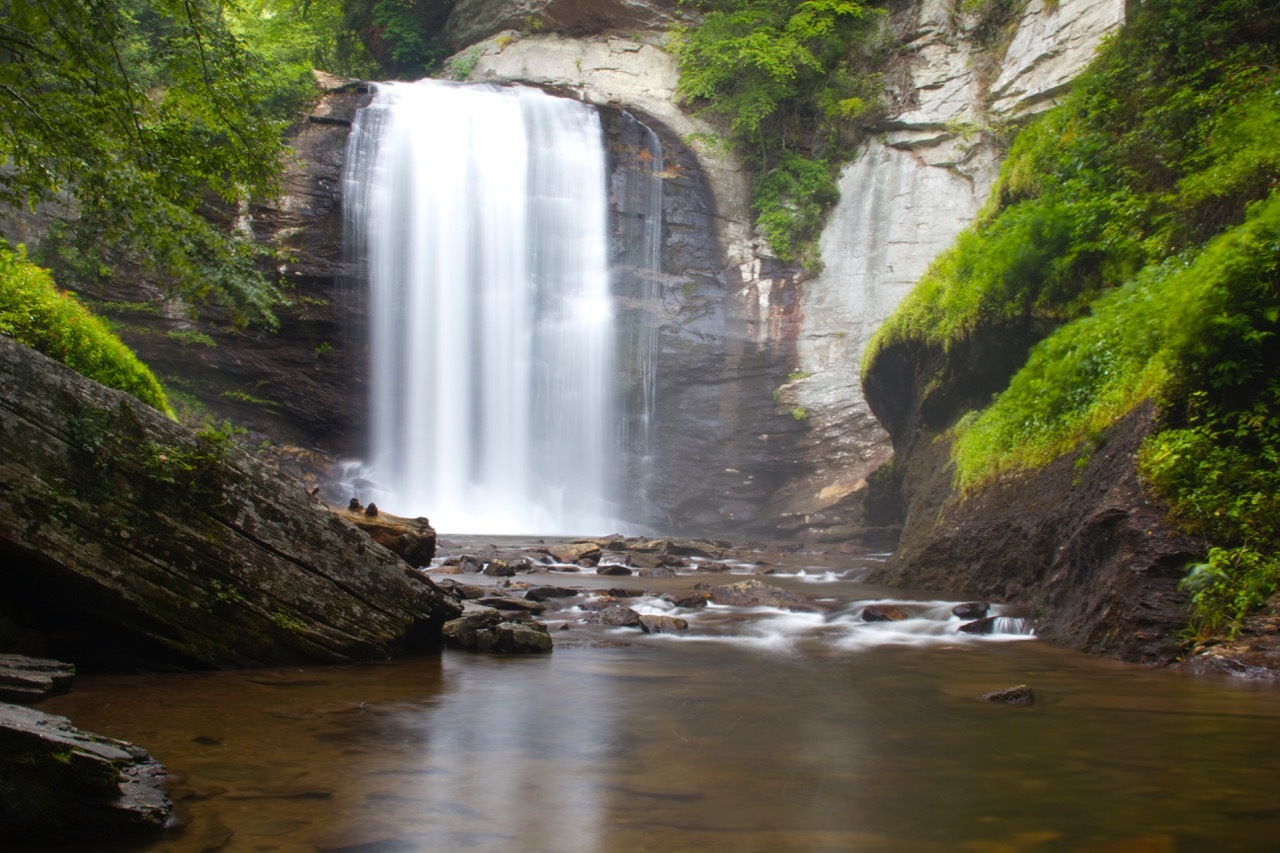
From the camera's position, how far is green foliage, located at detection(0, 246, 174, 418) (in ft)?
19.3

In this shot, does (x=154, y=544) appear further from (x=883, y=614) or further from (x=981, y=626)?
(x=981, y=626)

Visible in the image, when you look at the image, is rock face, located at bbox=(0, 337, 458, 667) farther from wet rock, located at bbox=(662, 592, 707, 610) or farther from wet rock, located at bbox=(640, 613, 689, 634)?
wet rock, located at bbox=(662, 592, 707, 610)

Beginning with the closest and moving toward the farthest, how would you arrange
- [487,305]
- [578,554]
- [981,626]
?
[981,626], [578,554], [487,305]

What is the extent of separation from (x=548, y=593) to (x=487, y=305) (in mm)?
16292

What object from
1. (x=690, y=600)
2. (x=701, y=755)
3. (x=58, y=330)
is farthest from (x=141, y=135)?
(x=690, y=600)

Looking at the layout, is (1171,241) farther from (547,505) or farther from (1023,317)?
(547,505)

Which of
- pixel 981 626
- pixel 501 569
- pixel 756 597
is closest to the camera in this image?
pixel 981 626

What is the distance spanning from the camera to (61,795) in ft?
9.12

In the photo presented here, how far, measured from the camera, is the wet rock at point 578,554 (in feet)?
46.6

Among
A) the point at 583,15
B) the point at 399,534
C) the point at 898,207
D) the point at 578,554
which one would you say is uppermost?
the point at 583,15

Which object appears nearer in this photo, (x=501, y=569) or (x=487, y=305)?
(x=501, y=569)

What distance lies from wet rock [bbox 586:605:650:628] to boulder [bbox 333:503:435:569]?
5.86ft

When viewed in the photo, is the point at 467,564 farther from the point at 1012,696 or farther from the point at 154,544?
the point at 1012,696

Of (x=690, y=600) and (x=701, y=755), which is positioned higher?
(x=701, y=755)
